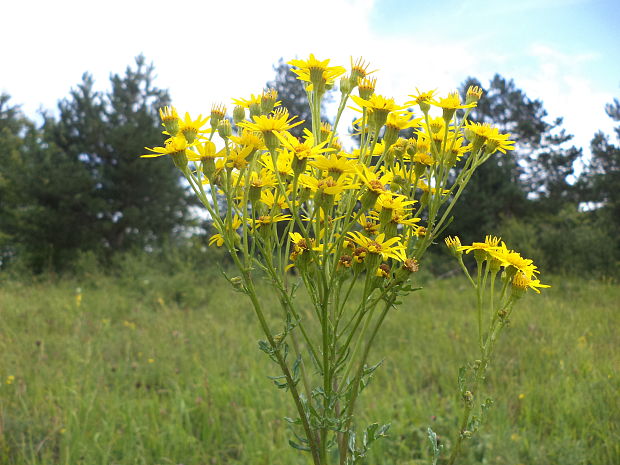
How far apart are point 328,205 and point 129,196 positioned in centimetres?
1284

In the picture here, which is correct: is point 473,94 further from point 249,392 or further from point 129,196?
point 129,196

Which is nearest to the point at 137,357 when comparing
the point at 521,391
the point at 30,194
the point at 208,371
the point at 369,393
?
the point at 208,371

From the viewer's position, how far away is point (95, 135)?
1281 cm

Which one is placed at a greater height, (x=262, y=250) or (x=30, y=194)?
(x=30, y=194)

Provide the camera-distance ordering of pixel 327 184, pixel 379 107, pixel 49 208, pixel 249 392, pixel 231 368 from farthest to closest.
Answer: pixel 49 208 < pixel 231 368 < pixel 249 392 < pixel 379 107 < pixel 327 184

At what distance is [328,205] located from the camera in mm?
819

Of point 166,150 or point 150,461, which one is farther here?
point 150,461

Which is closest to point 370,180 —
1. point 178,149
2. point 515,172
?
point 178,149

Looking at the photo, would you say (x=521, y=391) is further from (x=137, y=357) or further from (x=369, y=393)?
(x=137, y=357)

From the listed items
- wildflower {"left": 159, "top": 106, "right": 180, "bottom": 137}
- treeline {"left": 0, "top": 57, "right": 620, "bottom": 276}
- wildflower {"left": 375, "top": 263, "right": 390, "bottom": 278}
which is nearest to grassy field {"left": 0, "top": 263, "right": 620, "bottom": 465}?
wildflower {"left": 375, "top": 263, "right": 390, "bottom": 278}

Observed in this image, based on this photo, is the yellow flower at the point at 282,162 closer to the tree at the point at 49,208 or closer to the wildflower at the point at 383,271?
the wildflower at the point at 383,271

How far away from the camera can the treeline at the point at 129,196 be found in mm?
11766

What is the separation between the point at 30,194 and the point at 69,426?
11487 mm

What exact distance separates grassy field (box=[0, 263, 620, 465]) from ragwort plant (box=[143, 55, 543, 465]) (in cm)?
59
